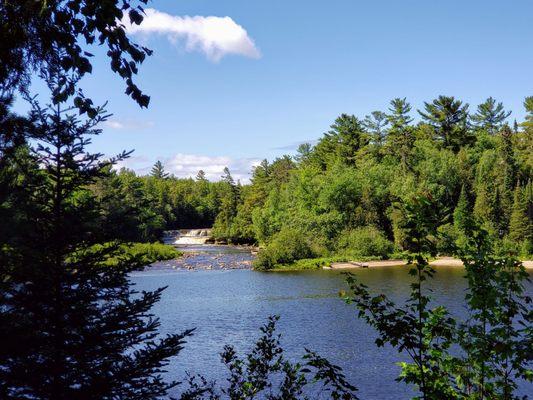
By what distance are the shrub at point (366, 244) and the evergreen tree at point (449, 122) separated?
18.9 metres

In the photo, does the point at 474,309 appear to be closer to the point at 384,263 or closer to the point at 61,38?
the point at 61,38

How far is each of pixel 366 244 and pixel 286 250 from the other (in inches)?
330

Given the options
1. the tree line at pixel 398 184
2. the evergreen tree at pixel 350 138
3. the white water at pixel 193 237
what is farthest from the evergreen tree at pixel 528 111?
the white water at pixel 193 237

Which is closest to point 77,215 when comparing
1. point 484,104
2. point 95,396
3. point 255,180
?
point 95,396

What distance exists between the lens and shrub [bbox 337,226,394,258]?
165 ft

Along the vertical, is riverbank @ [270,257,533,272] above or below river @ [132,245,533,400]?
above

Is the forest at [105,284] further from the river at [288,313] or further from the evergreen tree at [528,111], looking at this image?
the evergreen tree at [528,111]

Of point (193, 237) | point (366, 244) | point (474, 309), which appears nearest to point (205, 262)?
point (366, 244)

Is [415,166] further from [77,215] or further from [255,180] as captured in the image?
[77,215]

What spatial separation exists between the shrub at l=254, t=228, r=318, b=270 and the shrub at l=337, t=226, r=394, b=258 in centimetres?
337

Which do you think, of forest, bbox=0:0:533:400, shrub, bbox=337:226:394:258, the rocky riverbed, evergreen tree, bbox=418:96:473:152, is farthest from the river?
evergreen tree, bbox=418:96:473:152

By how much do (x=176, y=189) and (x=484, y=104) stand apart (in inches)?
2387

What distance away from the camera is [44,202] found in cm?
595

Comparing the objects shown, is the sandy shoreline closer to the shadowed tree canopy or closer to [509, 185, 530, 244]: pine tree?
[509, 185, 530, 244]: pine tree
